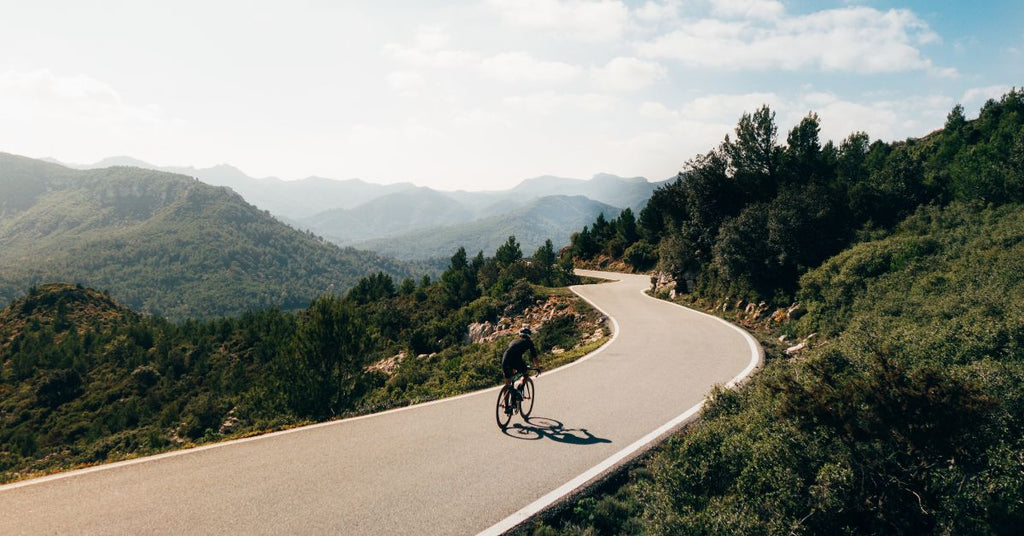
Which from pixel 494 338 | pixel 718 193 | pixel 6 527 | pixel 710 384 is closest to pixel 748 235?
pixel 718 193

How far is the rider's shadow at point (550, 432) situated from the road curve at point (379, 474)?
39 millimetres

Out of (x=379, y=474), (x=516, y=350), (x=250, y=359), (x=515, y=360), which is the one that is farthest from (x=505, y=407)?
(x=250, y=359)

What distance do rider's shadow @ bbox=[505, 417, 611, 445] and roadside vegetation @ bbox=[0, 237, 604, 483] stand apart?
3.43 meters

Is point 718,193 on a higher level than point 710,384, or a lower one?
higher

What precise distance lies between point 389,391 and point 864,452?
18.7 metres

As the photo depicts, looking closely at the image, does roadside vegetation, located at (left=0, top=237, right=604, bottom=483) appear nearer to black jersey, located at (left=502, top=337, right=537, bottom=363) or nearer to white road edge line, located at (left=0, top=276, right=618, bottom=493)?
white road edge line, located at (left=0, top=276, right=618, bottom=493)

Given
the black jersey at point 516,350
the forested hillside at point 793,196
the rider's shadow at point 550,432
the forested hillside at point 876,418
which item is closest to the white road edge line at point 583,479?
the forested hillside at point 876,418

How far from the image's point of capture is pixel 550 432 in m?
8.54

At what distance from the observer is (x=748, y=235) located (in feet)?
71.1

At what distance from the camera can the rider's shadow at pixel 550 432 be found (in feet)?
26.7

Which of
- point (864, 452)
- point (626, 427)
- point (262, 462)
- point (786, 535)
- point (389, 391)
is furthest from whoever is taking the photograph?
point (389, 391)

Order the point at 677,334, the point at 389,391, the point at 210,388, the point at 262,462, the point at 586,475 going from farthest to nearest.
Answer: the point at 210,388
the point at 389,391
the point at 677,334
the point at 262,462
the point at 586,475

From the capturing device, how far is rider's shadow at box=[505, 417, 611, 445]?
26.7ft

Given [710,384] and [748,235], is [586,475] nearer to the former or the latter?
[710,384]
